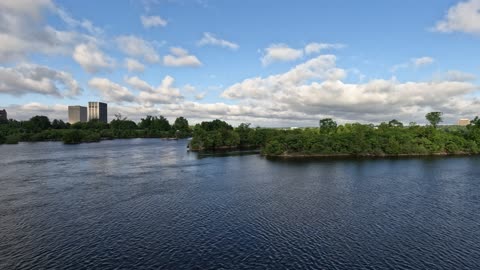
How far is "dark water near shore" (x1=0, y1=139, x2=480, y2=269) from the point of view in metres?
24.1

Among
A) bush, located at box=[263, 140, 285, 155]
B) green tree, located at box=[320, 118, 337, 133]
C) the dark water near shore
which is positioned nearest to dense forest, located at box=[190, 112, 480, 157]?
bush, located at box=[263, 140, 285, 155]

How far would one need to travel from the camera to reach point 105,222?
3222cm

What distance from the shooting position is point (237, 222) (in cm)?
3284

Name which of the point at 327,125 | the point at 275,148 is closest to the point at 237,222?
the point at 275,148

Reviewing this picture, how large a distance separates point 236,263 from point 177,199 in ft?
68.3

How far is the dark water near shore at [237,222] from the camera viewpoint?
79.2 ft

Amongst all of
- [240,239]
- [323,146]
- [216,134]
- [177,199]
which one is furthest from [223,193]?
[216,134]

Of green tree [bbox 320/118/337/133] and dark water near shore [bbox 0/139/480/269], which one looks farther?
green tree [bbox 320/118/337/133]

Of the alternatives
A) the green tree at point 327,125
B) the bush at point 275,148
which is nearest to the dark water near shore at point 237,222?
the bush at point 275,148

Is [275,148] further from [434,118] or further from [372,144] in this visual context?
[434,118]

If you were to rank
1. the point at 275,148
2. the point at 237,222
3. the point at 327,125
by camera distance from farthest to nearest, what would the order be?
1. the point at 327,125
2. the point at 275,148
3. the point at 237,222

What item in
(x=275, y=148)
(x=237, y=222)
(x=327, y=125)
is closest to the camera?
(x=237, y=222)

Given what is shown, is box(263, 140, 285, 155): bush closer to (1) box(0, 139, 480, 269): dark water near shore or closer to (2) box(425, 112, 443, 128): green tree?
(1) box(0, 139, 480, 269): dark water near shore

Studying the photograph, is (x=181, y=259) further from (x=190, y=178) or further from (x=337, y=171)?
(x=337, y=171)
